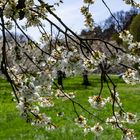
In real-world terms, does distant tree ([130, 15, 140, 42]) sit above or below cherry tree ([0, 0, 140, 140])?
above

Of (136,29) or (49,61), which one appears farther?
(136,29)

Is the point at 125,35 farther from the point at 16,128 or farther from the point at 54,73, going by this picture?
the point at 16,128

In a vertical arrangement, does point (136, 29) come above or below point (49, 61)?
above

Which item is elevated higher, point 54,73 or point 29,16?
point 29,16

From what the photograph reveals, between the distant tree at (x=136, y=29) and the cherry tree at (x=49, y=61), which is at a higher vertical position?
the distant tree at (x=136, y=29)

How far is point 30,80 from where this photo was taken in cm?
407

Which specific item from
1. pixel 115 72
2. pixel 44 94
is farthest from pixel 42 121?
pixel 115 72

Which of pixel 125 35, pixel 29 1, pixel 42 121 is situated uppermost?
pixel 29 1

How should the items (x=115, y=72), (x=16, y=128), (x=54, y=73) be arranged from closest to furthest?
(x=54, y=73) → (x=16, y=128) → (x=115, y=72)

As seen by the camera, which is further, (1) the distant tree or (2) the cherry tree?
(1) the distant tree

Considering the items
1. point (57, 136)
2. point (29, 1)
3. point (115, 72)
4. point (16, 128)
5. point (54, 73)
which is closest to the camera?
point (54, 73)

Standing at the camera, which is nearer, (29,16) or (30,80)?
(30,80)

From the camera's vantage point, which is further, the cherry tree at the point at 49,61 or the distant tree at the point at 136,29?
the distant tree at the point at 136,29

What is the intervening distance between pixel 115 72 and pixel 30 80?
70.2 meters
